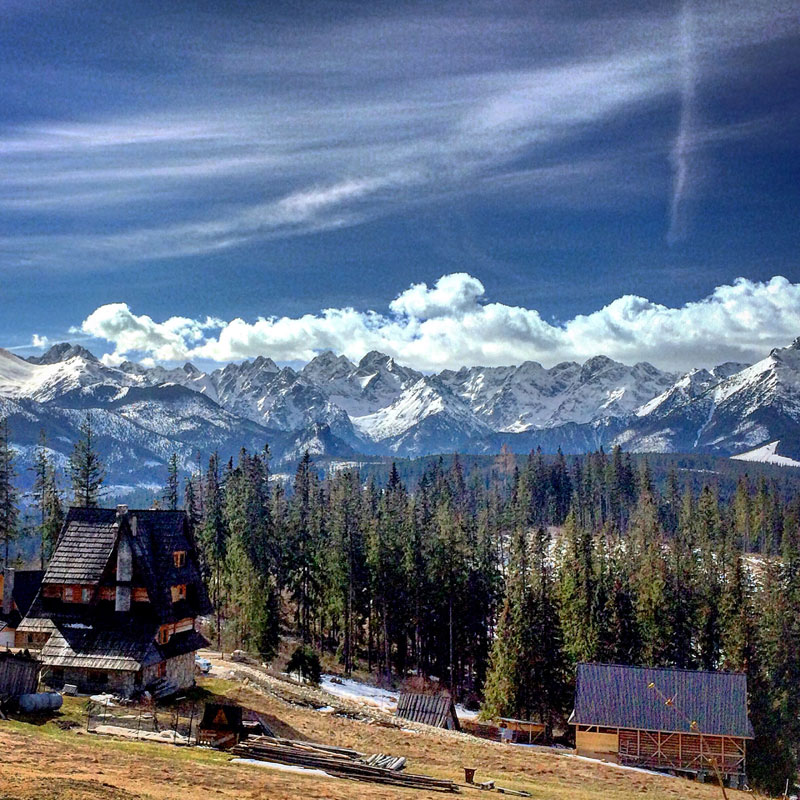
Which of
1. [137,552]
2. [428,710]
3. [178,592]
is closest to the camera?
[137,552]

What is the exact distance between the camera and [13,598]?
165 ft

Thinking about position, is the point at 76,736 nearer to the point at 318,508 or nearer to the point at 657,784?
the point at 657,784

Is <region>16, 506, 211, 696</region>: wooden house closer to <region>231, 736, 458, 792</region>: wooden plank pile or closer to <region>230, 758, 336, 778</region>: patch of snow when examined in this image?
<region>231, 736, 458, 792</region>: wooden plank pile

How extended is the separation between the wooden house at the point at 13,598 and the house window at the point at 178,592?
983 cm

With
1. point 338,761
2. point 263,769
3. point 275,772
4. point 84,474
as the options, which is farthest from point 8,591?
point 275,772

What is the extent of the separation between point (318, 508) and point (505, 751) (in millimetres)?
60094

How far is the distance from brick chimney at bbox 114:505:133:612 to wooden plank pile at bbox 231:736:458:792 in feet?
46.4

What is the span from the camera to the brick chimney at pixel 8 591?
49.4 metres

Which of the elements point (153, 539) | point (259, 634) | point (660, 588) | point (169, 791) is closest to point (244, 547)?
point (259, 634)

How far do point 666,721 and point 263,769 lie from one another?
37.7 m

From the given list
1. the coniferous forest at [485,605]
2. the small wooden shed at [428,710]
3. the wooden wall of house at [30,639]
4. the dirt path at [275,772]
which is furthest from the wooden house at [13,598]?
the small wooden shed at [428,710]

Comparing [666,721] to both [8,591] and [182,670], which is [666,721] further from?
[8,591]

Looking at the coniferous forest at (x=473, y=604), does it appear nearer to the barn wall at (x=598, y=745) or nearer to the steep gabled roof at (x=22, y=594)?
the barn wall at (x=598, y=745)

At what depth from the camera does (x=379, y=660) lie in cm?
8631
